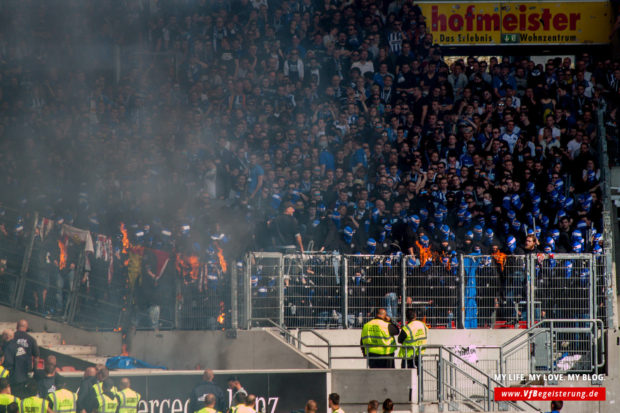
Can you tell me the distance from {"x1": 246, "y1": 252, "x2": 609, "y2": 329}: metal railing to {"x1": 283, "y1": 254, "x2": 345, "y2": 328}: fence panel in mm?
14

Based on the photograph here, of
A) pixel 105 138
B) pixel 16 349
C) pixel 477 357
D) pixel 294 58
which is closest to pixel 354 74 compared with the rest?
pixel 294 58

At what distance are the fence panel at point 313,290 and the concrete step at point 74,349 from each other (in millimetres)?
2699

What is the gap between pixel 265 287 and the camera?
14344mm

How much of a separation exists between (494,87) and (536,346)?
233 inches

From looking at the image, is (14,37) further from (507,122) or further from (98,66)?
(507,122)

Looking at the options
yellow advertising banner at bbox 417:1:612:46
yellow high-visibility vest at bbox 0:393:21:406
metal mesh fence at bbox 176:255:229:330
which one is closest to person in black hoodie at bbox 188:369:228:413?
yellow high-visibility vest at bbox 0:393:21:406

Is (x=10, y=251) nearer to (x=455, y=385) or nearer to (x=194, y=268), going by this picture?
(x=194, y=268)

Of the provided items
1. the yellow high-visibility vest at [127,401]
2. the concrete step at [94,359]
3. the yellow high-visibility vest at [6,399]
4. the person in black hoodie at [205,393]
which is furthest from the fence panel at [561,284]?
the yellow high-visibility vest at [6,399]

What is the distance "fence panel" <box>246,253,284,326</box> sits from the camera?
14.2 m

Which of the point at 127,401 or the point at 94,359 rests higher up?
the point at 94,359

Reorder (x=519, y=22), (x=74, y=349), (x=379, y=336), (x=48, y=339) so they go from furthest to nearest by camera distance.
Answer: (x=519, y=22)
(x=48, y=339)
(x=74, y=349)
(x=379, y=336)

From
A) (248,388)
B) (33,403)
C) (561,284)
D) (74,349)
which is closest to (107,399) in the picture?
(33,403)

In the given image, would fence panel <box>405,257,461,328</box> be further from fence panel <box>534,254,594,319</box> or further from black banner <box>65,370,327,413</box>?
black banner <box>65,370,327,413</box>

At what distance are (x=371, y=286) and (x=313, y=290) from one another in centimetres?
86
